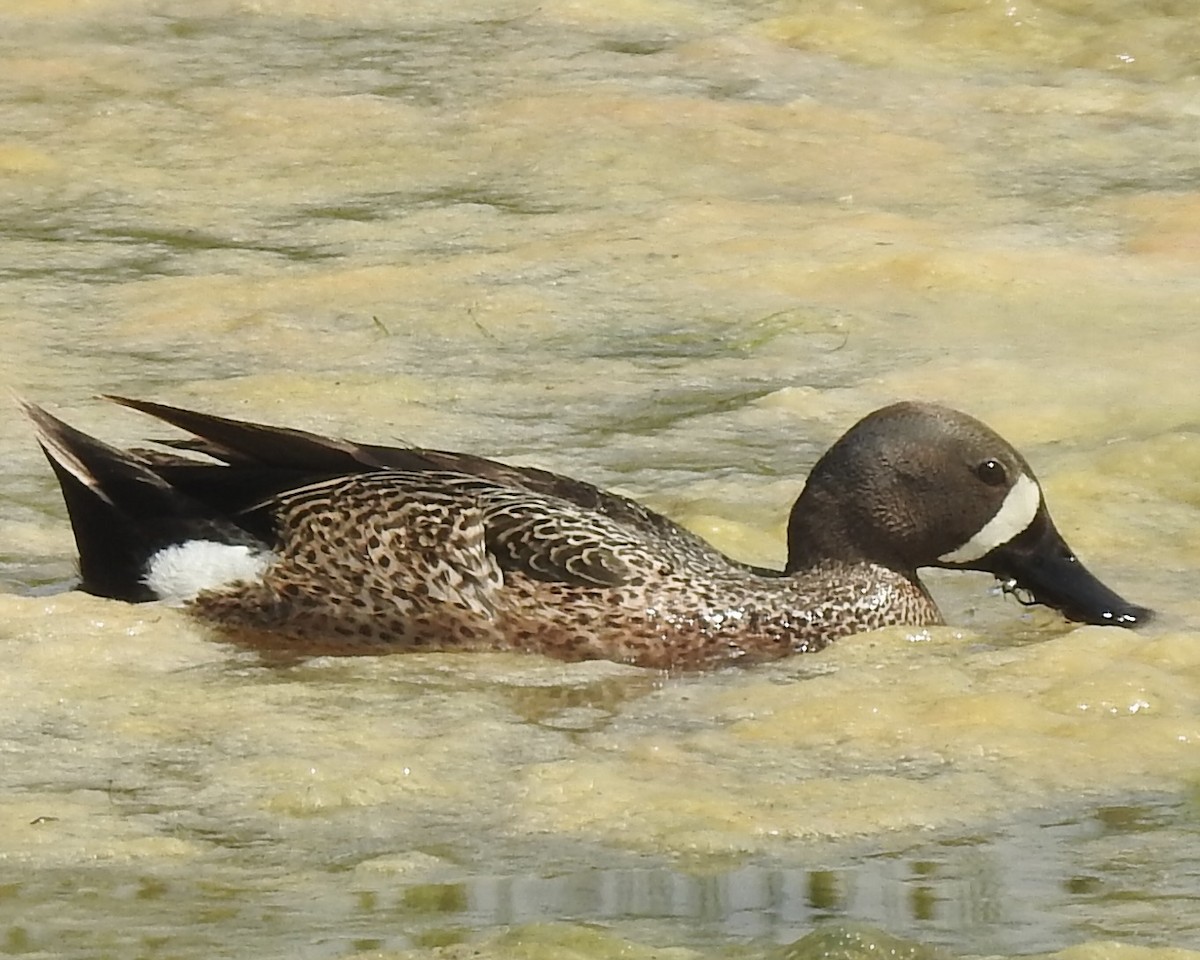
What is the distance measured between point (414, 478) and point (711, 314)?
238cm

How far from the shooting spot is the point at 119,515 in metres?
5.30

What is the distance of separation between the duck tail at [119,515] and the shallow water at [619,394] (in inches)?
5.5

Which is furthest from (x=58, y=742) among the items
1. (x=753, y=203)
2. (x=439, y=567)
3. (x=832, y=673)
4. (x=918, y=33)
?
(x=918, y=33)

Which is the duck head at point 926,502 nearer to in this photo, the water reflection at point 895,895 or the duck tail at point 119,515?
the duck tail at point 119,515

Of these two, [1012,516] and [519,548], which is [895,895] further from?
[1012,516]

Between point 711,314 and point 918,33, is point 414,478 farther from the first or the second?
point 918,33

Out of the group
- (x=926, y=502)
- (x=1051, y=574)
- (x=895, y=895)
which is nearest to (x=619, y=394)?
(x=926, y=502)

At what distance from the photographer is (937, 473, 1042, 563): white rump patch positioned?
540 centimetres

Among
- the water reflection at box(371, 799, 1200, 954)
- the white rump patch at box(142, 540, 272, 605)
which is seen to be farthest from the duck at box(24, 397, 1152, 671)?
the water reflection at box(371, 799, 1200, 954)

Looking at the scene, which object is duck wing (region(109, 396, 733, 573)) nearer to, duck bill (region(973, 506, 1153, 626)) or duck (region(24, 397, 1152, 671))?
duck (region(24, 397, 1152, 671))

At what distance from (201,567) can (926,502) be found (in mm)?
1303

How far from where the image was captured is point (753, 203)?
8.41m

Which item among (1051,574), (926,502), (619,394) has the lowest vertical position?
(619,394)

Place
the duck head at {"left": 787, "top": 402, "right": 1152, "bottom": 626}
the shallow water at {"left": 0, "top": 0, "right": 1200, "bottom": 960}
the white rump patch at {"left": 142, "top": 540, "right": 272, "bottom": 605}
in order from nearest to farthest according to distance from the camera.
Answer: the shallow water at {"left": 0, "top": 0, "right": 1200, "bottom": 960}
the white rump patch at {"left": 142, "top": 540, "right": 272, "bottom": 605}
the duck head at {"left": 787, "top": 402, "right": 1152, "bottom": 626}
